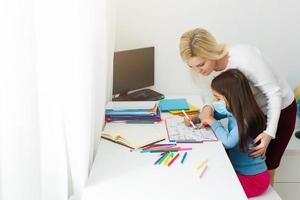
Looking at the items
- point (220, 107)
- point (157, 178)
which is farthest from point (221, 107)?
point (157, 178)

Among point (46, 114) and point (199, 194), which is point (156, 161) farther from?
point (46, 114)

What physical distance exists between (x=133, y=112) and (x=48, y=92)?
106 centimetres

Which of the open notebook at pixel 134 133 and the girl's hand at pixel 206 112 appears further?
the girl's hand at pixel 206 112

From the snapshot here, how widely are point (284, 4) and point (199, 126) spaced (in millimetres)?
1132

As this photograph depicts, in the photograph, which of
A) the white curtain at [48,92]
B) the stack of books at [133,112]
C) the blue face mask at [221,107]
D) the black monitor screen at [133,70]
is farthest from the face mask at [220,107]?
the white curtain at [48,92]

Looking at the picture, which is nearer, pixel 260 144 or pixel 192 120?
pixel 260 144

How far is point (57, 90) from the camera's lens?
109 cm

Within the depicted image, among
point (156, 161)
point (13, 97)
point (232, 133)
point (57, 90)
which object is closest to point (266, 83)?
point (232, 133)

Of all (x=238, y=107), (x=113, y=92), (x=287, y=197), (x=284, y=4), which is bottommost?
(x=287, y=197)

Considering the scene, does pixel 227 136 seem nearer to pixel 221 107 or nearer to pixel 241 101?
pixel 241 101

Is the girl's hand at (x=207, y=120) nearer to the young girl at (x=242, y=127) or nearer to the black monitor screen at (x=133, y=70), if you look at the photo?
the young girl at (x=242, y=127)

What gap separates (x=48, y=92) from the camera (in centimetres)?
100

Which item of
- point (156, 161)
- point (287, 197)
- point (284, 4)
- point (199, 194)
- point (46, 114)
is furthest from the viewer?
point (284, 4)

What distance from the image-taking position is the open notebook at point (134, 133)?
5.60 ft
